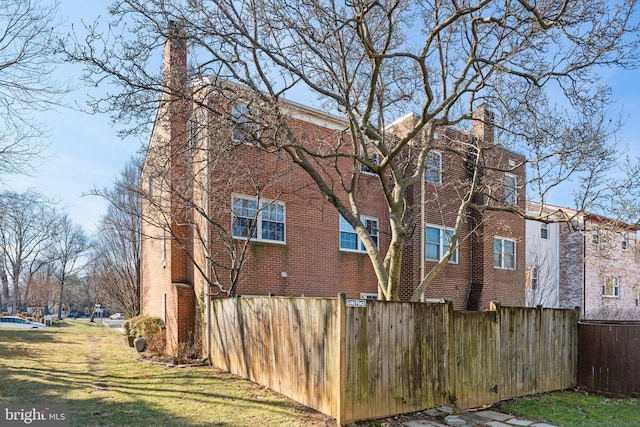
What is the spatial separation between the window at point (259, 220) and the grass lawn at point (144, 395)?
12.9 ft

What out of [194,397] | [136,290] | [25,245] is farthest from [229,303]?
[25,245]

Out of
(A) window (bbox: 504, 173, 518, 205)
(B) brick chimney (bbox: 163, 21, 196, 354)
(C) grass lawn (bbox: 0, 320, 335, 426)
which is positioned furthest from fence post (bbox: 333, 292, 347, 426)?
(A) window (bbox: 504, 173, 518, 205)

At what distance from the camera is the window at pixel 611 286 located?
2877 cm

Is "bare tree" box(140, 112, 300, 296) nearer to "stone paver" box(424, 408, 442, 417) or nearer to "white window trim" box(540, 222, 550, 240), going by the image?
"stone paver" box(424, 408, 442, 417)

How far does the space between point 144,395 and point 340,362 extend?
403 cm

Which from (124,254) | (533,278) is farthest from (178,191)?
(533,278)

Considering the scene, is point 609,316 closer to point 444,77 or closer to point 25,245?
point 444,77

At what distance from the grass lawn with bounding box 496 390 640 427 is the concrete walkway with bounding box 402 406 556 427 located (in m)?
0.35

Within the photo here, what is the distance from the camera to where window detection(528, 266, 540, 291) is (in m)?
23.7

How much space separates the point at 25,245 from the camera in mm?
47312

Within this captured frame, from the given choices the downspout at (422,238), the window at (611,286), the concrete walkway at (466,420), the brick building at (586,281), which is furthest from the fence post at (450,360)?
the window at (611,286)

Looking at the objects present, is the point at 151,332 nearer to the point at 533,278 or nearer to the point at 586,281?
the point at 533,278

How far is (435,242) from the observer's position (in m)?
17.0

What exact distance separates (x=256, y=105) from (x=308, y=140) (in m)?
4.59
